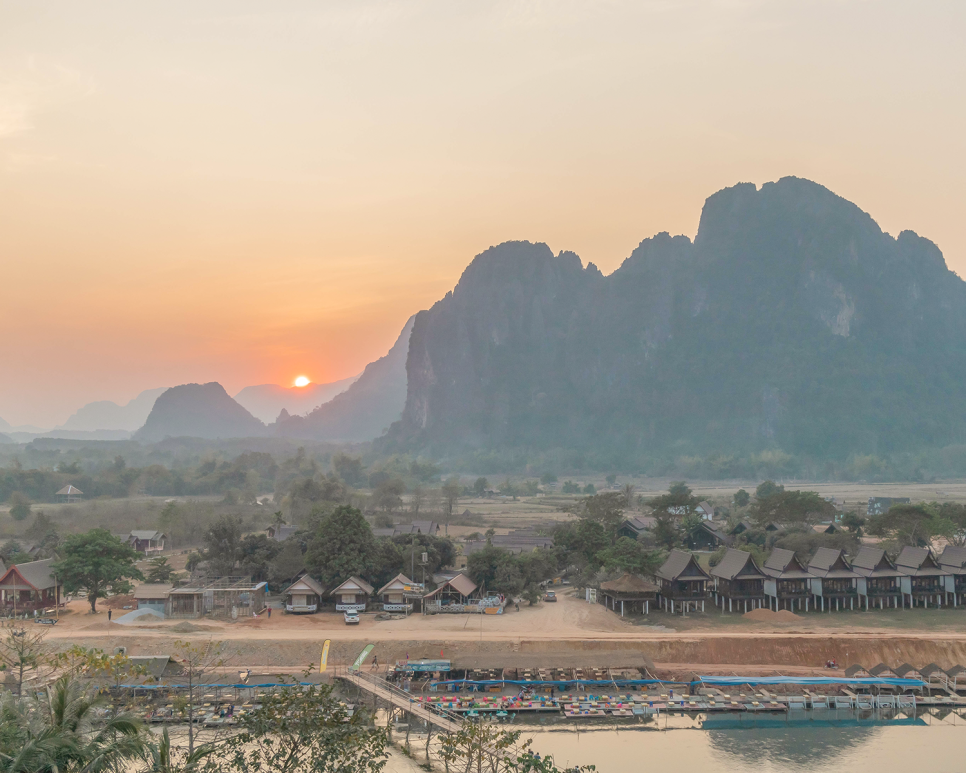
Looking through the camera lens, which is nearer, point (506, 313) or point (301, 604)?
point (301, 604)

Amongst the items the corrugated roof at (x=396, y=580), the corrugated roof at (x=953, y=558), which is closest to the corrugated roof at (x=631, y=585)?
the corrugated roof at (x=396, y=580)

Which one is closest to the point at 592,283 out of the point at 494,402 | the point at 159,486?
the point at 494,402

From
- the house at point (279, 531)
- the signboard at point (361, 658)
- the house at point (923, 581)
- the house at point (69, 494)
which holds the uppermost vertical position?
the house at point (69, 494)

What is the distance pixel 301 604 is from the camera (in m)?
34.3

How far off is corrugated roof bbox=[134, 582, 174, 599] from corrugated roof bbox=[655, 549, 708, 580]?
2218 cm

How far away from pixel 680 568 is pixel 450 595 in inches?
416

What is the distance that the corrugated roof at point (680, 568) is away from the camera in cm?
3581

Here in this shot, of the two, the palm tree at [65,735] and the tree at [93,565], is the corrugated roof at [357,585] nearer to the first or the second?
the tree at [93,565]

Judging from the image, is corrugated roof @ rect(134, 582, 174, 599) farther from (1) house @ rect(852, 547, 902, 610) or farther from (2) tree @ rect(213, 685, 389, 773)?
(1) house @ rect(852, 547, 902, 610)

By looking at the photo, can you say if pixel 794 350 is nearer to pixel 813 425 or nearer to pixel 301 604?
pixel 813 425

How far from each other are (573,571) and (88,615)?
24.4 m

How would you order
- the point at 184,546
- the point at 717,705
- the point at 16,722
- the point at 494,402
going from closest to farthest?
the point at 16,722 < the point at 717,705 < the point at 184,546 < the point at 494,402

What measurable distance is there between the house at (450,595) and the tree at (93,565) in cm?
1329

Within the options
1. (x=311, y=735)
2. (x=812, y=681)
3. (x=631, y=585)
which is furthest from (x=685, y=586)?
(x=311, y=735)
